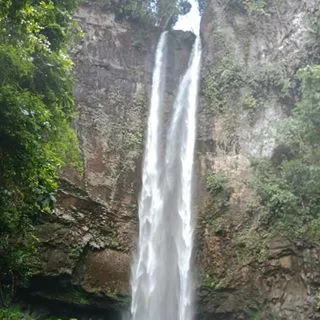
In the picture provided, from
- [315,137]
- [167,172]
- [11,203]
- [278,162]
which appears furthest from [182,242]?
[11,203]

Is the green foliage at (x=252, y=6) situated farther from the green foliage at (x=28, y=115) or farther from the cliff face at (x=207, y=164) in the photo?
the green foliage at (x=28, y=115)

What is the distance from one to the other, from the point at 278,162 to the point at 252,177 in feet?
3.50

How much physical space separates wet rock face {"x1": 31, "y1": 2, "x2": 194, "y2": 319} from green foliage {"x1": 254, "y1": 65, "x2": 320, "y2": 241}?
15.9ft

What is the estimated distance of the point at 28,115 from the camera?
693cm

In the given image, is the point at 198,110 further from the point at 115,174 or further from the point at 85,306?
the point at 85,306

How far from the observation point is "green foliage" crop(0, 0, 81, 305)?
688 cm

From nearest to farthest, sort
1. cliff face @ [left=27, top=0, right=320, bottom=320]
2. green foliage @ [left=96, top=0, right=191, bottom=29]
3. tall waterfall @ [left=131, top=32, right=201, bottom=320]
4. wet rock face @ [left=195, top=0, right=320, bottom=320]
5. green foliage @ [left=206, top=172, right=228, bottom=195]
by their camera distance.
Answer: wet rock face @ [left=195, top=0, right=320, bottom=320] → cliff face @ [left=27, top=0, right=320, bottom=320] → tall waterfall @ [left=131, top=32, right=201, bottom=320] → green foliage @ [left=206, top=172, right=228, bottom=195] → green foliage @ [left=96, top=0, right=191, bottom=29]

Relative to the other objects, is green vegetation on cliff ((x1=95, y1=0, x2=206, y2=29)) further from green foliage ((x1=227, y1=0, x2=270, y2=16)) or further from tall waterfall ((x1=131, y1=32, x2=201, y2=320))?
green foliage ((x1=227, y1=0, x2=270, y2=16))

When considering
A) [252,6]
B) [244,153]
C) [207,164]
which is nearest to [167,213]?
[207,164]

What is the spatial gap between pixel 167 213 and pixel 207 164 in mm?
2538

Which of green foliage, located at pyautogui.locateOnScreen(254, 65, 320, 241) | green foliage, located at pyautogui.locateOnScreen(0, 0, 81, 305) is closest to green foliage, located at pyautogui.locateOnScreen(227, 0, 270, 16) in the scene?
green foliage, located at pyautogui.locateOnScreen(254, 65, 320, 241)

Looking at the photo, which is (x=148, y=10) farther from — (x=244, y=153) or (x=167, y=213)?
(x=167, y=213)

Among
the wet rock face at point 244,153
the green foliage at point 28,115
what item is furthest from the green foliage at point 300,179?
the green foliage at point 28,115

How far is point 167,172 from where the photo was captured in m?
17.1
